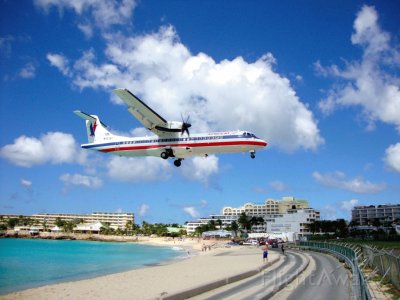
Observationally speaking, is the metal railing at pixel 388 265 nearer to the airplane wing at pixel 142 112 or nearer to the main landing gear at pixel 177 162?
the main landing gear at pixel 177 162

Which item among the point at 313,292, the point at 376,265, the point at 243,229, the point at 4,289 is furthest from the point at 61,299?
the point at 243,229

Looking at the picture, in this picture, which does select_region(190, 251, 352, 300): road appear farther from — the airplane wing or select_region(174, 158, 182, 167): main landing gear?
the airplane wing

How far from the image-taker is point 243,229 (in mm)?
194875

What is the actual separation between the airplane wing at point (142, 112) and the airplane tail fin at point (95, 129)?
7.37 meters

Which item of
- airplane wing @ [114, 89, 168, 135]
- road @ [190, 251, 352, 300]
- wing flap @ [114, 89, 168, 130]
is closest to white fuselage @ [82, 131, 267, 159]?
airplane wing @ [114, 89, 168, 135]

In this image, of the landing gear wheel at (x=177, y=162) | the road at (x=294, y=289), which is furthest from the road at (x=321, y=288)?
the landing gear wheel at (x=177, y=162)

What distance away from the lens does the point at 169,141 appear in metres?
35.5

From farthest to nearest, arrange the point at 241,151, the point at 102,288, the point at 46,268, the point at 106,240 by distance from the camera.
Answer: the point at 106,240 → the point at 46,268 → the point at 241,151 → the point at 102,288

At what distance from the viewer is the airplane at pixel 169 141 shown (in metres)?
33.6

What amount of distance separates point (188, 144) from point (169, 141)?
2129 millimetres

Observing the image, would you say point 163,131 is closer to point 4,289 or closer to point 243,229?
point 4,289

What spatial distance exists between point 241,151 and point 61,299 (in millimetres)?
18832

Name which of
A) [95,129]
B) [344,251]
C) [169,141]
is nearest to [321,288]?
[344,251]

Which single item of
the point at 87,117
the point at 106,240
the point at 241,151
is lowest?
the point at 106,240
